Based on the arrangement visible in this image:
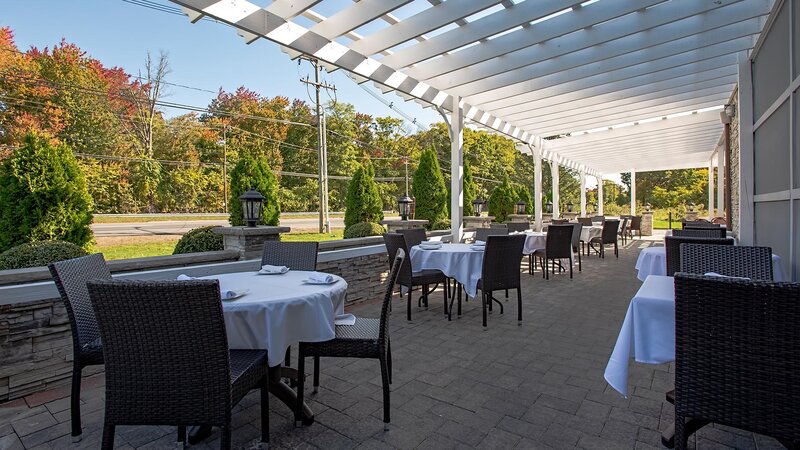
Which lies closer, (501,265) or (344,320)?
(344,320)

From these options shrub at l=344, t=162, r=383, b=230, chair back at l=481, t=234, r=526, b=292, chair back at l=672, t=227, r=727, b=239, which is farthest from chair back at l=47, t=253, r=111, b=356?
shrub at l=344, t=162, r=383, b=230

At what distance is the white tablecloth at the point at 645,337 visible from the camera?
185 centimetres

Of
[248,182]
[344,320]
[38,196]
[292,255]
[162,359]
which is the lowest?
[344,320]

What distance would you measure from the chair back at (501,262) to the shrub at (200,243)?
2.72 metres

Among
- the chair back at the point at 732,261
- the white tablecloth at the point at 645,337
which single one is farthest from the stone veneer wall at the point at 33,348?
the chair back at the point at 732,261

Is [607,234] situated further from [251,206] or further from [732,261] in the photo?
[251,206]

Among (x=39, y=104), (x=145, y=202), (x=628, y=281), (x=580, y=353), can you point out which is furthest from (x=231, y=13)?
(x=145, y=202)

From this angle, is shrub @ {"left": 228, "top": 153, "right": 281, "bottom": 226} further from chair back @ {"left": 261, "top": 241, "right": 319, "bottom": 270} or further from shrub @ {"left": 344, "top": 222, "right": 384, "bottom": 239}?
chair back @ {"left": 261, "top": 241, "right": 319, "bottom": 270}

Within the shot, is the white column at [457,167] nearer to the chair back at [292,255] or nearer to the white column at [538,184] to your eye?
the chair back at [292,255]

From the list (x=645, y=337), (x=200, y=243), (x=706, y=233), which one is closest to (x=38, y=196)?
(x=200, y=243)

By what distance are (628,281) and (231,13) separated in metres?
6.40

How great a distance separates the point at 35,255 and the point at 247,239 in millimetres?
1533

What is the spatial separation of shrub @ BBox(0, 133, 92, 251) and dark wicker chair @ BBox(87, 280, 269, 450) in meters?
3.23

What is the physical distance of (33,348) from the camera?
258 cm
